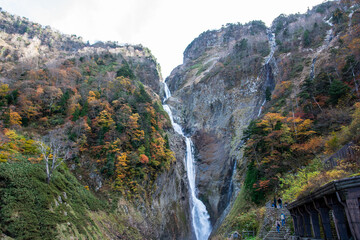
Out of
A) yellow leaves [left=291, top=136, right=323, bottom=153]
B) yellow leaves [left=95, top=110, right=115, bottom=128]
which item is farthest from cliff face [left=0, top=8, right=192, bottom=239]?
yellow leaves [left=291, top=136, right=323, bottom=153]

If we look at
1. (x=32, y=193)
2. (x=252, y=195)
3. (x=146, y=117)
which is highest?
(x=146, y=117)

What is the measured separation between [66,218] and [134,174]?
12.9m

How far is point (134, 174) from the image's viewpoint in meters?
27.5

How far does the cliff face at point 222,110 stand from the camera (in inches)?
1628

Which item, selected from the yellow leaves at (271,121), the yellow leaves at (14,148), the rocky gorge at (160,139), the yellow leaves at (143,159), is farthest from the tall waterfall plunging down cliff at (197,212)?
the yellow leaves at (14,148)

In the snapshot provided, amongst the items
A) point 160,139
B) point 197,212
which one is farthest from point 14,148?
point 197,212

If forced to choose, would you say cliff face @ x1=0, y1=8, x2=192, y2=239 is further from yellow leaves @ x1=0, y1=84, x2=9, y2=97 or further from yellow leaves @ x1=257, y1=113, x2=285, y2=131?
yellow leaves @ x1=257, y1=113, x2=285, y2=131

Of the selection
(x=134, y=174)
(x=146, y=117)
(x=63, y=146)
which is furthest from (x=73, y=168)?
(x=146, y=117)

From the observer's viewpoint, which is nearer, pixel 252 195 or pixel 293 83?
pixel 252 195

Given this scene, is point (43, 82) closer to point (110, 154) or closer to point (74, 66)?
point (74, 66)

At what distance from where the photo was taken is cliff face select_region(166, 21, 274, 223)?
136 feet

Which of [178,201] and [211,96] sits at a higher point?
[211,96]

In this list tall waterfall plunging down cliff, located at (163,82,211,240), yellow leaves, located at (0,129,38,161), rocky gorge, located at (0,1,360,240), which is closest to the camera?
yellow leaves, located at (0,129,38,161)

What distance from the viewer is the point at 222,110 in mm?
54750
